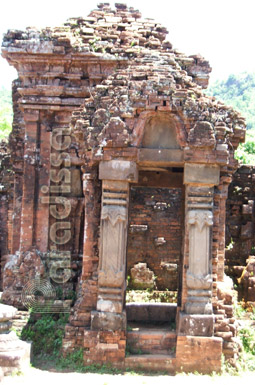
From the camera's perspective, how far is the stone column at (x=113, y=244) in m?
8.03

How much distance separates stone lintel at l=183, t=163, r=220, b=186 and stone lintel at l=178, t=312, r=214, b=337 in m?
2.00

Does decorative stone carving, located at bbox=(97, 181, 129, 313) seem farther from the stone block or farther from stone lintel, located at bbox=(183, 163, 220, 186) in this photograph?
the stone block

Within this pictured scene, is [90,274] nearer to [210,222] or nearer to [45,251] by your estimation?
[210,222]

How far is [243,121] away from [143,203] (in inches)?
217

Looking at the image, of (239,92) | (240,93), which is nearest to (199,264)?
(240,93)

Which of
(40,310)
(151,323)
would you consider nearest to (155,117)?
(151,323)

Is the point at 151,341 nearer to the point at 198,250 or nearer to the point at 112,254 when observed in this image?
the point at 112,254

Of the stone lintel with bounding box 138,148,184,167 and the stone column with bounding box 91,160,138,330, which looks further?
the stone lintel with bounding box 138,148,184,167

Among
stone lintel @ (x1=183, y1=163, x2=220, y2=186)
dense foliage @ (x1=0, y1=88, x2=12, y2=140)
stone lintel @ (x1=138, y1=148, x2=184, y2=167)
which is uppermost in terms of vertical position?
dense foliage @ (x1=0, y1=88, x2=12, y2=140)

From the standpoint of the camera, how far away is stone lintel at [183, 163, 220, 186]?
320 inches

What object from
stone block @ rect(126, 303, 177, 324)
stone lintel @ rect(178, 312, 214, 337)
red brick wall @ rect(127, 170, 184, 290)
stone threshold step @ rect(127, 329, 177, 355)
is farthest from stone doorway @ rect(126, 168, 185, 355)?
stone lintel @ rect(178, 312, 214, 337)

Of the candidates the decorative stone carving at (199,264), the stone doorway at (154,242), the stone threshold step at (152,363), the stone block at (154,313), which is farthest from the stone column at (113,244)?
the stone doorway at (154,242)

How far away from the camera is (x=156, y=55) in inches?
337

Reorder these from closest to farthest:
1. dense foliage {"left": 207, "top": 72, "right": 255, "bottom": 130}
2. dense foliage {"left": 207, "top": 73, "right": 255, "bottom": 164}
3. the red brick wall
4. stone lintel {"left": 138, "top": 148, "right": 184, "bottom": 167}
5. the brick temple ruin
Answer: the brick temple ruin
stone lintel {"left": 138, "top": 148, "right": 184, "bottom": 167}
the red brick wall
dense foliage {"left": 207, "top": 73, "right": 255, "bottom": 164}
dense foliage {"left": 207, "top": 72, "right": 255, "bottom": 130}
